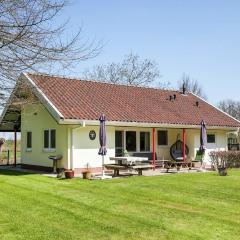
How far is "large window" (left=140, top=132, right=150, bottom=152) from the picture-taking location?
1021 inches

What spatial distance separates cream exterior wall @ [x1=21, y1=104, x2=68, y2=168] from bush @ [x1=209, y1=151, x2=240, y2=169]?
814cm

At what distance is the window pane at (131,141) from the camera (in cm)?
2538

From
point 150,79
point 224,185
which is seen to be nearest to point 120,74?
point 150,79

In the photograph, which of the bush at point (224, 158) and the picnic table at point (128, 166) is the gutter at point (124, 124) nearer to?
the picnic table at point (128, 166)

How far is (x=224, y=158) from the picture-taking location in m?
25.0

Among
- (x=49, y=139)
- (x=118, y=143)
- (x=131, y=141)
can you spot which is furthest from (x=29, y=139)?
(x=131, y=141)

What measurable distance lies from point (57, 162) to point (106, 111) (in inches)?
147

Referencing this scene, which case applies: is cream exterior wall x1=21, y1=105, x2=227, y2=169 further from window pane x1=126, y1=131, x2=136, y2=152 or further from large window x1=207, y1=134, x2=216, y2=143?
large window x1=207, y1=134, x2=216, y2=143

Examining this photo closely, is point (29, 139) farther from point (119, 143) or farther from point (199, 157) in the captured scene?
point (199, 157)

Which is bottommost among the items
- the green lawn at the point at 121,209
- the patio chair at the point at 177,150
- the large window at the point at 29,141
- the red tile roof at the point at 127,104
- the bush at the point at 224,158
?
the green lawn at the point at 121,209

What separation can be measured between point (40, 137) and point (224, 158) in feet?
33.0

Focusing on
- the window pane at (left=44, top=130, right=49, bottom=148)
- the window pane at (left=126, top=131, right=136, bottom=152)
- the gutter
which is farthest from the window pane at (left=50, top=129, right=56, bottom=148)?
the window pane at (left=126, top=131, right=136, bottom=152)

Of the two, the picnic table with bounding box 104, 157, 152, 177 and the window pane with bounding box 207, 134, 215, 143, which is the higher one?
the window pane with bounding box 207, 134, 215, 143

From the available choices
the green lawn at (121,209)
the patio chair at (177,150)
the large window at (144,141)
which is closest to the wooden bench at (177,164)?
the patio chair at (177,150)
